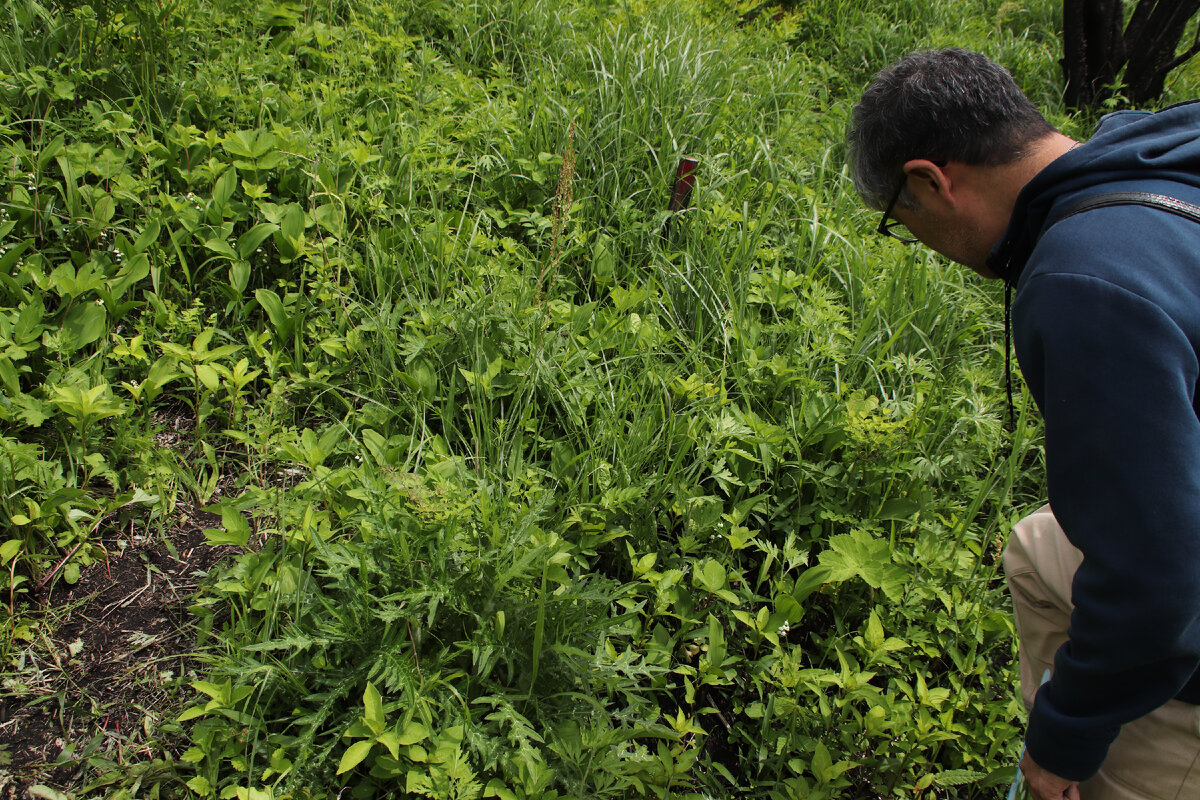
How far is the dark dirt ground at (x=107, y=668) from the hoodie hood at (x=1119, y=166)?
205cm

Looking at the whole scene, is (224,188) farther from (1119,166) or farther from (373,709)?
(1119,166)

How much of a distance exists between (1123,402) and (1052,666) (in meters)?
0.81

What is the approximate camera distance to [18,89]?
3.28 metres

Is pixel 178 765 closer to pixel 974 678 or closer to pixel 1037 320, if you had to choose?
pixel 1037 320

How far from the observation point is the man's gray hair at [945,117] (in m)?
1.48

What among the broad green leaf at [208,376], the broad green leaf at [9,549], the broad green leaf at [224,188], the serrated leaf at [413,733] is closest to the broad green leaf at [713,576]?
the serrated leaf at [413,733]

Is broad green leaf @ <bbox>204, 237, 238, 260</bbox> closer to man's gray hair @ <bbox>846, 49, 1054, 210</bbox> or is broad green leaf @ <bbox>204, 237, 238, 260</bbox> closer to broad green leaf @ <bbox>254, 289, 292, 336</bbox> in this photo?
broad green leaf @ <bbox>254, 289, 292, 336</bbox>

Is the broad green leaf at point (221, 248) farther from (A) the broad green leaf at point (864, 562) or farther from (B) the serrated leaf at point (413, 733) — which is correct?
(A) the broad green leaf at point (864, 562)

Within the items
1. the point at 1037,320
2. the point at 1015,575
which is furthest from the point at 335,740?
the point at 1037,320

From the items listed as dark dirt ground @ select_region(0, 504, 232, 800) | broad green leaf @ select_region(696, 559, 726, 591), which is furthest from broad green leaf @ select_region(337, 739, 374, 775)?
broad green leaf @ select_region(696, 559, 726, 591)

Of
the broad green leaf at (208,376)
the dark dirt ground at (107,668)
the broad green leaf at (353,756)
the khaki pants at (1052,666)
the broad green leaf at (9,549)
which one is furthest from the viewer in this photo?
the broad green leaf at (208,376)

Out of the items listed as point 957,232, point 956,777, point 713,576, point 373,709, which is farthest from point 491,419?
point 956,777

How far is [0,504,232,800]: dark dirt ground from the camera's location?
1.93 meters

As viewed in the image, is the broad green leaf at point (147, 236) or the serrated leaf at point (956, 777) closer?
the serrated leaf at point (956, 777)
